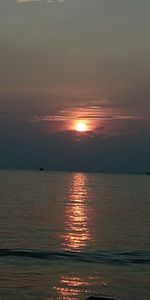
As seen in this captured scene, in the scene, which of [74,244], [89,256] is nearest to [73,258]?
[89,256]

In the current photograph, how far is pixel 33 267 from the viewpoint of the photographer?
115 ft

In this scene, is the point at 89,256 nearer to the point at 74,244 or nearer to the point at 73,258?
the point at 73,258

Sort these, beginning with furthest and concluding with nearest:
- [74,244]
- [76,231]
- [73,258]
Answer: [76,231], [74,244], [73,258]

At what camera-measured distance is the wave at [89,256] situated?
126ft

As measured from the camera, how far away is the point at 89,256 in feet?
131

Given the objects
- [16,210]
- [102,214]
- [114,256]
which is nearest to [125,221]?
[102,214]

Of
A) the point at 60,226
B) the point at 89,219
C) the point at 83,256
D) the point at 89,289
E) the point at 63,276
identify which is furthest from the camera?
the point at 89,219

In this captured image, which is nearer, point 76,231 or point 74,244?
point 74,244

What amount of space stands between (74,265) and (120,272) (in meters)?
3.58

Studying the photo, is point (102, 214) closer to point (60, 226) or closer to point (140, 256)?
point (60, 226)

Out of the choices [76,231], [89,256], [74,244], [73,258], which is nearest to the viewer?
[73,258]

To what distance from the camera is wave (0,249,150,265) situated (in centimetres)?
3844

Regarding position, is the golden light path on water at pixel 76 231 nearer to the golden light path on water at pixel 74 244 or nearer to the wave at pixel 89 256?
the golden light path on water at pixel 74 244

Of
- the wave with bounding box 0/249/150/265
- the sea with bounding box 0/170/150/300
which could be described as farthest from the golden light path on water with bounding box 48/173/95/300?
the wave with bounding box 0/249/150/265
